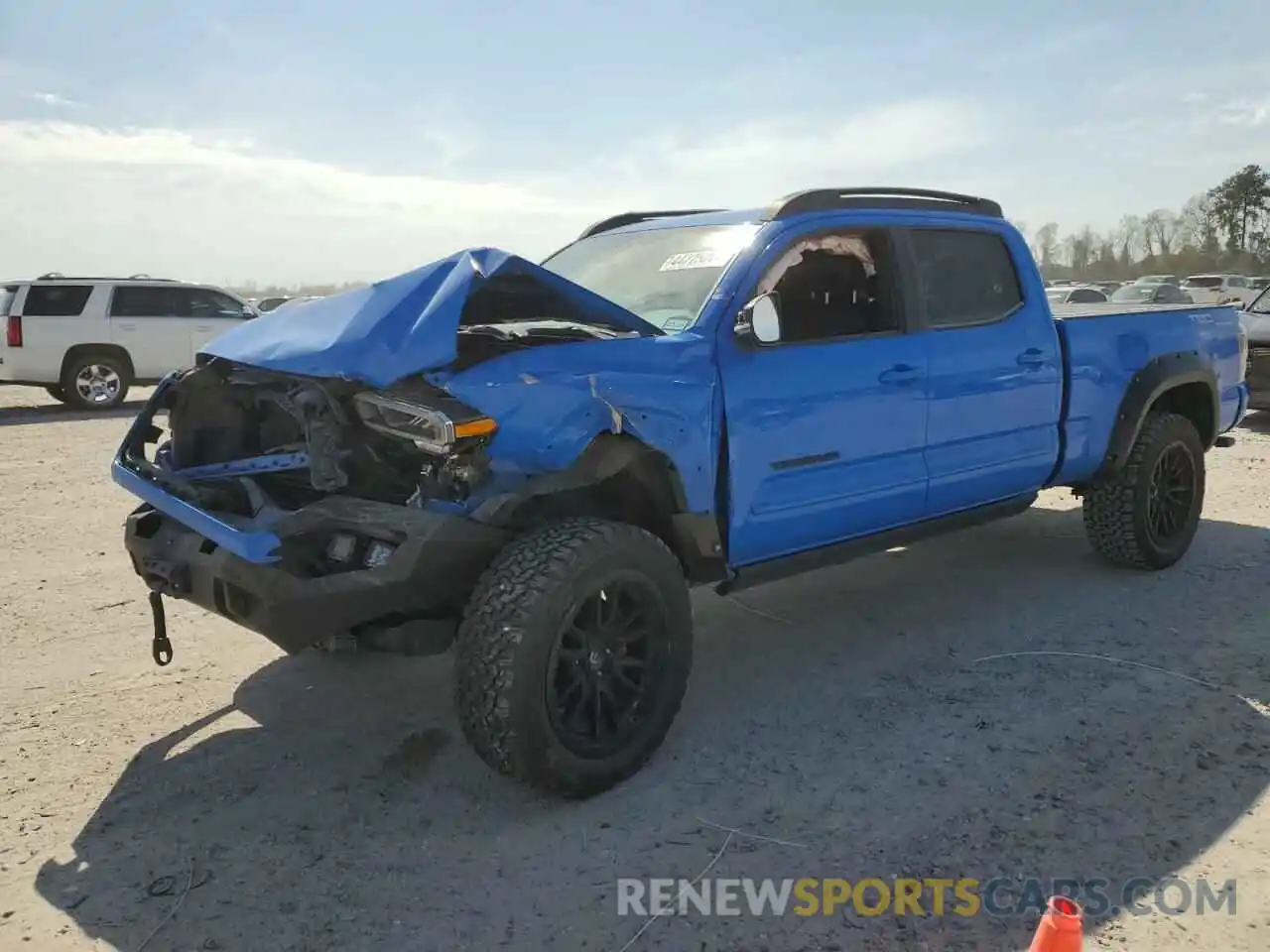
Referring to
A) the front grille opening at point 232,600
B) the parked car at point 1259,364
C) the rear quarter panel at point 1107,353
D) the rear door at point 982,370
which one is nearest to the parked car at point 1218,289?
the parked car at point 1259,364

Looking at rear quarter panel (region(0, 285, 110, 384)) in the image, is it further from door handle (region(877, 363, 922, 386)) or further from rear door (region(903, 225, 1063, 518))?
door handle (region(877, 363, 922, 386))

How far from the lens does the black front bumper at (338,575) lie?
3.05 m

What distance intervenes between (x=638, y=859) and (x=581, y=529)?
3.35ft

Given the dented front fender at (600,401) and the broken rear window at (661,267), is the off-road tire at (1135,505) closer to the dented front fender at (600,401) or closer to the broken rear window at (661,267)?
the broken rear window at (661,267)

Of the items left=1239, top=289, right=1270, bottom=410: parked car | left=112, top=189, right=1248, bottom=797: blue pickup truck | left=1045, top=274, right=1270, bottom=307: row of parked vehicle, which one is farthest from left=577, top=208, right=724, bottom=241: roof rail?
left=1045, top=274, right=1270, bottom=307: row of parked vehicle

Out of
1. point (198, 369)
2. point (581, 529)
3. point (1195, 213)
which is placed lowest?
point (581, 529)

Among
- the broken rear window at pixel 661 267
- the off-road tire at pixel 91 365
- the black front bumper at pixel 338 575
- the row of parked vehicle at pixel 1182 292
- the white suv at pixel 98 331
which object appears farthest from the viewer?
the row of parked vehicle at pixel 1182 292

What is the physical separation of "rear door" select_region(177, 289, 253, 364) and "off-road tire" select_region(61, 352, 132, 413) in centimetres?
92

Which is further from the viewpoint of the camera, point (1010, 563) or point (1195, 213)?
point (1195, 213)

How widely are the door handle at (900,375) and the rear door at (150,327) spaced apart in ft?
42.8

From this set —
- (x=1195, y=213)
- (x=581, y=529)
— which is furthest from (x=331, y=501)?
(x=1195, y=213)

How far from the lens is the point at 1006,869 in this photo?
115 inches

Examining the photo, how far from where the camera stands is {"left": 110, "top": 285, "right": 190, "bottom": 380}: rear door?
14742 millimetres

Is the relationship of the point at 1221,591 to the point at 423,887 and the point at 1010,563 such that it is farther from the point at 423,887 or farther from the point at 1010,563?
the point at 423,887
